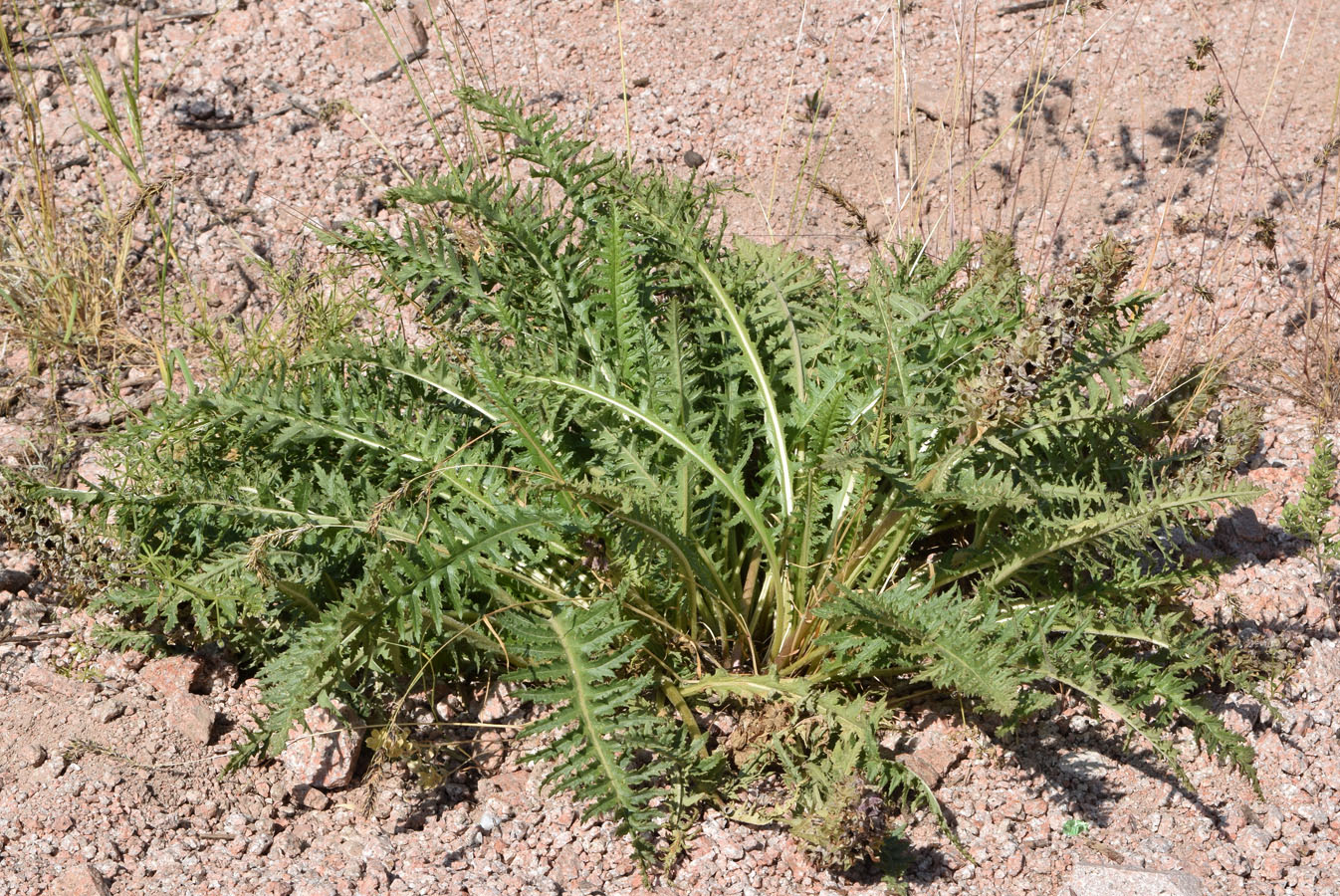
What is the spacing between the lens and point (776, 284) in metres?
2.73

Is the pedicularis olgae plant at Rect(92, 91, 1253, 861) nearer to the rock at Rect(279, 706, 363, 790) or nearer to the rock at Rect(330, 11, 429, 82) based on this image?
the rock at Rect(279, 706, 363, 790)

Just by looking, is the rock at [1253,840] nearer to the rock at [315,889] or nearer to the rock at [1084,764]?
the rock at [1084,764]

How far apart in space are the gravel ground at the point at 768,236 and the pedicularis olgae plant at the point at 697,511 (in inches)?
6.2

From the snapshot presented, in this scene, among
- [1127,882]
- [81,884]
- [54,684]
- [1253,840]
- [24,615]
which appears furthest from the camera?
[24,615]

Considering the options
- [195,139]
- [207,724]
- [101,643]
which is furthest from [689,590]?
[195,139]

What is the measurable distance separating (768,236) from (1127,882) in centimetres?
225

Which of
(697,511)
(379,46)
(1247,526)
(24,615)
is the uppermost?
(379,46)

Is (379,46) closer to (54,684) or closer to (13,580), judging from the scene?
(13,580)

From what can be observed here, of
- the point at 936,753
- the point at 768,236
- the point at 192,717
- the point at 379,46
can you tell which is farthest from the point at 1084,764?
the point at 379,46

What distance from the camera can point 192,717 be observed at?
2.45 m

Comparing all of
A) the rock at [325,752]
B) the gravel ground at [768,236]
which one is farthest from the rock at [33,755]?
the rock at [325,752]

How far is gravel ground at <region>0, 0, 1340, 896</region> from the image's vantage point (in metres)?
2.23

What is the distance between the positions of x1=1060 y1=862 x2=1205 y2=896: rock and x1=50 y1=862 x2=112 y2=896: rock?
1702mm

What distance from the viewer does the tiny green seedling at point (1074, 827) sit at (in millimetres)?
2305
